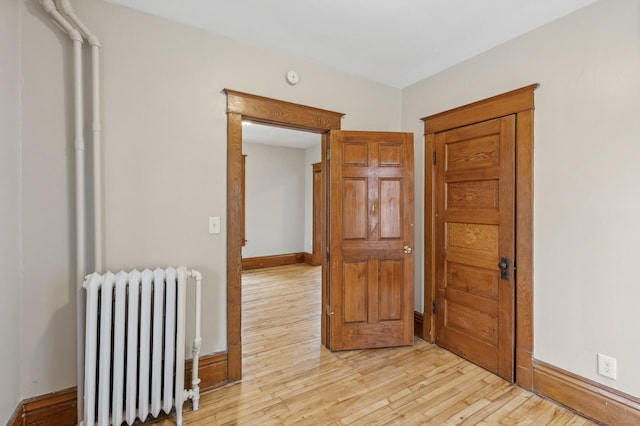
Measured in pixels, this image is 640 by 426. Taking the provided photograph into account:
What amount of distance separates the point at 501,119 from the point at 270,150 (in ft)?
15.9

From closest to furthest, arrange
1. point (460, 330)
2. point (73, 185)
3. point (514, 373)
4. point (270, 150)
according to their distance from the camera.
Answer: point (73, 185)
point (514, 373)
point (460, 330)
point (270, 150)

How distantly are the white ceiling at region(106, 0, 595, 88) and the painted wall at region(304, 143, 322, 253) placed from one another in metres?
3.98

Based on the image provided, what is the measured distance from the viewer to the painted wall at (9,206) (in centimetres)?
147

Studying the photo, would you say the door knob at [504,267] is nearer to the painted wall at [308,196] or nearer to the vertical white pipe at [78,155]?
the vertical white pipe at [78,155]

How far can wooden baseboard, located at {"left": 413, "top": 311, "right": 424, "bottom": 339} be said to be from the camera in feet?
9.74

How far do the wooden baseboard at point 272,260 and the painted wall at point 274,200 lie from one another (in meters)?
0.08

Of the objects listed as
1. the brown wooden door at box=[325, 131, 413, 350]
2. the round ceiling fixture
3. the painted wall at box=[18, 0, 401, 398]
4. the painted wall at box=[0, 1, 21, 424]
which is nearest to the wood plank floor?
the brown wooden door at box=[325, 131, 413, 350]

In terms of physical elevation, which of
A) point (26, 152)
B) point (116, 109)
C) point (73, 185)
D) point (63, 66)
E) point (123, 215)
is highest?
point (63, 66)

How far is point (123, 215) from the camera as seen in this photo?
1.89 m

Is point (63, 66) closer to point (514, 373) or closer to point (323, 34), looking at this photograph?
point (323, 34)

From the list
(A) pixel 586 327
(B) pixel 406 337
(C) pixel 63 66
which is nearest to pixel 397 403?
(B) pixel 406 337

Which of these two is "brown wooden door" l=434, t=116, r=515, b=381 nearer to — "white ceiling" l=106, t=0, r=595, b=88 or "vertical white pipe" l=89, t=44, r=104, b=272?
"white ceiling" l=106, t=0, r=595, b=88

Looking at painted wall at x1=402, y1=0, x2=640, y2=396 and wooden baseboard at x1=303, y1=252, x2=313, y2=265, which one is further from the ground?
painted wall at x1=402, y1=0, x2=640, y2=396

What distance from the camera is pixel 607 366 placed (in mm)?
1801
